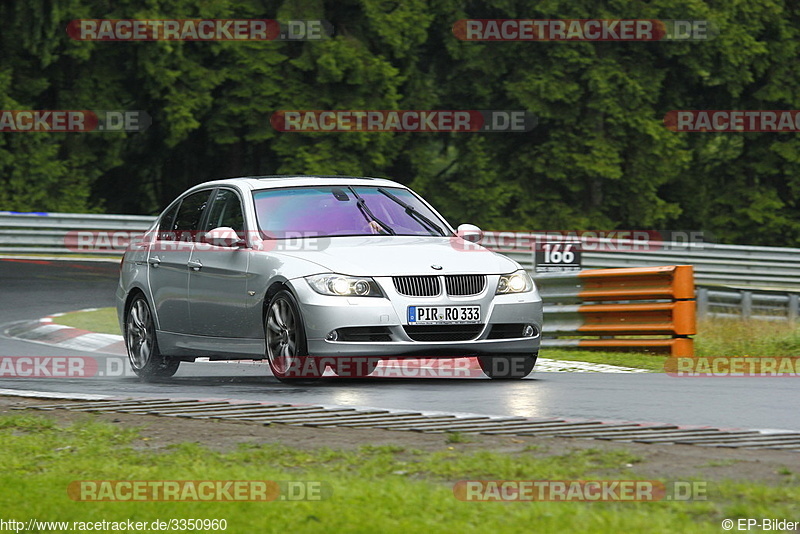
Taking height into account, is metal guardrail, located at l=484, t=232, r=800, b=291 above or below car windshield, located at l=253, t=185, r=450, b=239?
below

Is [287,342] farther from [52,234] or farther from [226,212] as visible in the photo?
[52,234]

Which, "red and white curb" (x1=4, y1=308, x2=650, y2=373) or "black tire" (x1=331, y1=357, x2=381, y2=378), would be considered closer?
"black tire" (x1=331, y1=357, x2=381, y2=378)

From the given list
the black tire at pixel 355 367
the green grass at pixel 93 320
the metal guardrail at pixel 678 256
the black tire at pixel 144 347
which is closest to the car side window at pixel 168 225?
the black tire at pixel 144 347

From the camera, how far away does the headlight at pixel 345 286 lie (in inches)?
398

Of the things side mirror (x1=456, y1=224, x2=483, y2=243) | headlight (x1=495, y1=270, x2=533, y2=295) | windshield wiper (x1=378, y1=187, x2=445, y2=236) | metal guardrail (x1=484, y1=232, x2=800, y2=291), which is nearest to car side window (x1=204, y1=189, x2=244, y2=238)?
windshield wiper (x1=378, y1=187, x2=445, y2=236)

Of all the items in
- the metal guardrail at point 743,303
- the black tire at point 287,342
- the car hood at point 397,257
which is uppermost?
the car hood at point 397,257

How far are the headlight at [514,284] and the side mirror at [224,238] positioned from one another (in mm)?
1968

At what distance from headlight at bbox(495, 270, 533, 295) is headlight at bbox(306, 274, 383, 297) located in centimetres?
95

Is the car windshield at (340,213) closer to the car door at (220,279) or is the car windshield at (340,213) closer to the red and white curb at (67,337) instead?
the car door at (220,279)

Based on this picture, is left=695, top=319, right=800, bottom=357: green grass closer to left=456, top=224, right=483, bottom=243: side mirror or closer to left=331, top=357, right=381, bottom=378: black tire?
left=456, top=224, right=483, bottom=243: side mirror

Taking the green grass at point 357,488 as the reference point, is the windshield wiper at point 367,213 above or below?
above

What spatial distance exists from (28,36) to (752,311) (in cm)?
1664

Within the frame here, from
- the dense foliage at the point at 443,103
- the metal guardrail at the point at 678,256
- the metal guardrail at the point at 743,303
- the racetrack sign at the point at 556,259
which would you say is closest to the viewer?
the racetrack sign at the point at 556,259

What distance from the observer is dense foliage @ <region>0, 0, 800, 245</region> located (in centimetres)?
3375
